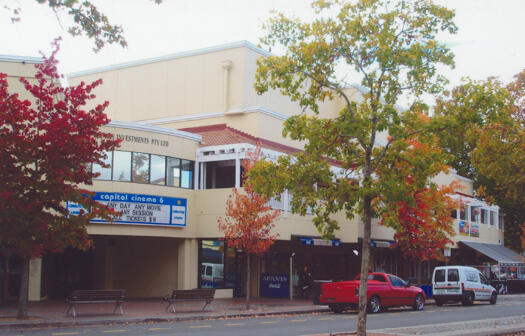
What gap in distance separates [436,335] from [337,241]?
18.8 metres

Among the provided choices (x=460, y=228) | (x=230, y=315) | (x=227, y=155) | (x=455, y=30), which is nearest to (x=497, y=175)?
(x=455, y=30)

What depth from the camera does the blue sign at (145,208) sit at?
26.2 meters

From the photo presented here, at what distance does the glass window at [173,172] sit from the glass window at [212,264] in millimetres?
3201

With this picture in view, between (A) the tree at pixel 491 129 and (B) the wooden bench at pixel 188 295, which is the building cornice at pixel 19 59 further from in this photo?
(A) the tree at pixel 491 129

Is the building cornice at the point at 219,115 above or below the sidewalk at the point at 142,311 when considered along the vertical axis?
above

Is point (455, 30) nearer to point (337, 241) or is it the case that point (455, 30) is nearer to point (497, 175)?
point (497, 175)

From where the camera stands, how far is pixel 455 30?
13602 millimetres

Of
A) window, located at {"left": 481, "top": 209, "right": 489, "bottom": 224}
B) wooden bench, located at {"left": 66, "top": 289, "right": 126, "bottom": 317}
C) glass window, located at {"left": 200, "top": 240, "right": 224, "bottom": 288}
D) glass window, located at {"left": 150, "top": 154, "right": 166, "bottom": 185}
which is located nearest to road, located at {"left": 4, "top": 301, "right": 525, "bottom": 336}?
wooden bench, located at {"left": 66, "top": 289, "right": 126, "bottom": 317}

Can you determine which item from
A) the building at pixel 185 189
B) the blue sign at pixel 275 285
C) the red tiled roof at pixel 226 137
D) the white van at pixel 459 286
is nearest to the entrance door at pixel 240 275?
the building at pixel 185 189

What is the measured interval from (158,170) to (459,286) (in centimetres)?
1466

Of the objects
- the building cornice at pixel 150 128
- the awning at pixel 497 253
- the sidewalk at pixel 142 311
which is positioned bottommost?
the sidewalk at pixel 142 311

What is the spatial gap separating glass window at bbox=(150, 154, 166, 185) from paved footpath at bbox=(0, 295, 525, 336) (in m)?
5.29

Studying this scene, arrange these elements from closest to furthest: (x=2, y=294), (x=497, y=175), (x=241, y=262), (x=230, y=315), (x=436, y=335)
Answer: (x=436, y=335), (x=497, y=175), (x=230, y=315), (x=2, y=294), (x=241, y=262)

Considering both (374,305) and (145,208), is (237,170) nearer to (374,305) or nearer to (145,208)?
(145,208)
